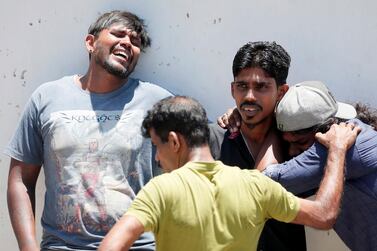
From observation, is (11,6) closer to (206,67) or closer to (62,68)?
(62,68)

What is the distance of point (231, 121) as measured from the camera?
332cm

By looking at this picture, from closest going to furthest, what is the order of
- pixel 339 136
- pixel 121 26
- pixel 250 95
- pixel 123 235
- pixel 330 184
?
pixel 123 235 → pixel 330 184 → pixel 339 136 → pixel 250 95 → pixel 121 26

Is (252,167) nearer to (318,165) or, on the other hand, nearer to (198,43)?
(318,165)

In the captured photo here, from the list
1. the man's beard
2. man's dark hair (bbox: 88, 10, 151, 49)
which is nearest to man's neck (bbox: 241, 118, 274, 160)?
the man's beard

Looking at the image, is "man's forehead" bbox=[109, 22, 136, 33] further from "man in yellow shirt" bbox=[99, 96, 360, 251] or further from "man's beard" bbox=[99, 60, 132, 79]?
"man in yellow shirt" bbox=[99, 96, 360, 251]

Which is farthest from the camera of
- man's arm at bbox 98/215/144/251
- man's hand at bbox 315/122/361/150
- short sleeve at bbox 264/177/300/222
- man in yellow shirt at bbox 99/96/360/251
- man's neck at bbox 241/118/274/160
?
man's neck at bbox 241/118/274/160

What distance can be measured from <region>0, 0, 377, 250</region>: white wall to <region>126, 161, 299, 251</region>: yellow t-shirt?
1.37 meters

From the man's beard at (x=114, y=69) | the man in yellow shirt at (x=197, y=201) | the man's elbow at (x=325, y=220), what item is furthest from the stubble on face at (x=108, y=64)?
the man's elbow at (x=325, y=220)

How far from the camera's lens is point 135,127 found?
3.35 meters

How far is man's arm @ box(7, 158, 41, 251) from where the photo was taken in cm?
329

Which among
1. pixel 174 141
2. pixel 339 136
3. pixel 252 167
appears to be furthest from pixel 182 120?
pixel 252 167

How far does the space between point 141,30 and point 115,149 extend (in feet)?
2.28

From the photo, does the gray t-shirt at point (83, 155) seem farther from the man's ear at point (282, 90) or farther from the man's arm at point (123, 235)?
the man's arm at point (123, 235)

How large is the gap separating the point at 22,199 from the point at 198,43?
4.09 feet
